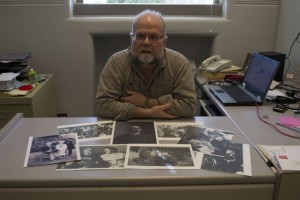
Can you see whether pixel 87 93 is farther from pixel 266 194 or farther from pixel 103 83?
pixel 266 194

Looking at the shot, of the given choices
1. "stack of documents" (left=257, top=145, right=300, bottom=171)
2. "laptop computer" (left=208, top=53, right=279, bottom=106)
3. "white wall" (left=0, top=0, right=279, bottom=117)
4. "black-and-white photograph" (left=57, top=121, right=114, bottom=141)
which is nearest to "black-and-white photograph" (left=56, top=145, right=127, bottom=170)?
"black-and-white photograph" (left=57, top=121, right=114, bottom=141)

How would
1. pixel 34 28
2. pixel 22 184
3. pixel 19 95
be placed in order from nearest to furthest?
pixel 22 184 → pixel 19 95 → pixel 34 28

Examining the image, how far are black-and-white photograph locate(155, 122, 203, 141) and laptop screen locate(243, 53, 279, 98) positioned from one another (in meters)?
0.67

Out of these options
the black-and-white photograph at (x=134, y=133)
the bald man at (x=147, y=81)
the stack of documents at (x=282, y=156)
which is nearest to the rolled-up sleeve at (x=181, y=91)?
the bald man at (x=147, y=81)

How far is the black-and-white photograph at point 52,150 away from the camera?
1.29m

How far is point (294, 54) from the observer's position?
2629 millimetres

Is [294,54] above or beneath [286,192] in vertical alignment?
above

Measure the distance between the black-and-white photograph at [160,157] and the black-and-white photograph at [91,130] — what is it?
21 cm

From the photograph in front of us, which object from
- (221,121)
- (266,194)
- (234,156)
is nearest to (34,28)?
(221,121)

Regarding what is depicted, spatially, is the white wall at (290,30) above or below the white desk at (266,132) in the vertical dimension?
above

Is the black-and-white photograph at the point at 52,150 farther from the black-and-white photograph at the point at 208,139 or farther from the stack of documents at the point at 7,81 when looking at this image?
the stack of documents at the point at 7,81

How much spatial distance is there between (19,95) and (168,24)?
4.90ft

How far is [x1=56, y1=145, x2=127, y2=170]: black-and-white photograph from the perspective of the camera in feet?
4.06

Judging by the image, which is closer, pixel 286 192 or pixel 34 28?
pixel 286 192
